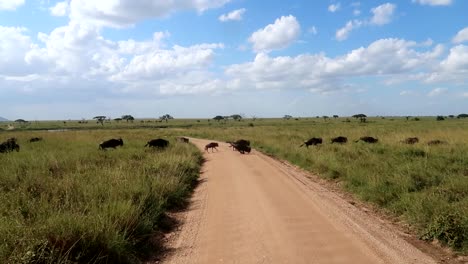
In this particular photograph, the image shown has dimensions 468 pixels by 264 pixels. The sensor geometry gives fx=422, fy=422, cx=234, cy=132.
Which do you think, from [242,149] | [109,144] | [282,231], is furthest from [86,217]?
[109,144]

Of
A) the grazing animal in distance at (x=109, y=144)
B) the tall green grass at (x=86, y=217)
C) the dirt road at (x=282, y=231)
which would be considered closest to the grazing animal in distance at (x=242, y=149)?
the grazing animal in distance at (x=109, y=144)

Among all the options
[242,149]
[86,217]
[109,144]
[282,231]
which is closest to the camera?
[86,217]

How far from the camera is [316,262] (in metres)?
5.97

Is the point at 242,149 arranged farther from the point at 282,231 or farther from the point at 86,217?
the point at 86,217

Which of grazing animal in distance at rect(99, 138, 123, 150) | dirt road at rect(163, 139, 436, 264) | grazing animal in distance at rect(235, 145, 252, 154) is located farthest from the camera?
grazing animal in distance at rect(235, 145, 252, 154)

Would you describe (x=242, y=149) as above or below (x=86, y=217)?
below

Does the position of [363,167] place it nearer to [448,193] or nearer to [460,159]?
[460,159]

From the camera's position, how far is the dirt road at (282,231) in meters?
6.33

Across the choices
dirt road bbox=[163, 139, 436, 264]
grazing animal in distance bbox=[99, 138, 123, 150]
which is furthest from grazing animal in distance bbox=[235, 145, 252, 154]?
dirt road bbox=[163, 139, 436, 264]

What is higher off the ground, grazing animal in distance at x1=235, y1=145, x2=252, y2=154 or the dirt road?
grazing animal in distance at x1=235, y1=145, x2=252, y2=154

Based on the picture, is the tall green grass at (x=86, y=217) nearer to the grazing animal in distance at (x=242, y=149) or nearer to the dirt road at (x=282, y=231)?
the dirt road at (x=282, y=231)

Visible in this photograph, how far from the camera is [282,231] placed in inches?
298

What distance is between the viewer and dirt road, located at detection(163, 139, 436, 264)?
633 cm

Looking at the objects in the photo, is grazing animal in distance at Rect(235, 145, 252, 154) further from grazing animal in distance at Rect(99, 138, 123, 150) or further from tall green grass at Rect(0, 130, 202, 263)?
tall green grass at Rect(0, 130, 202, 263)
